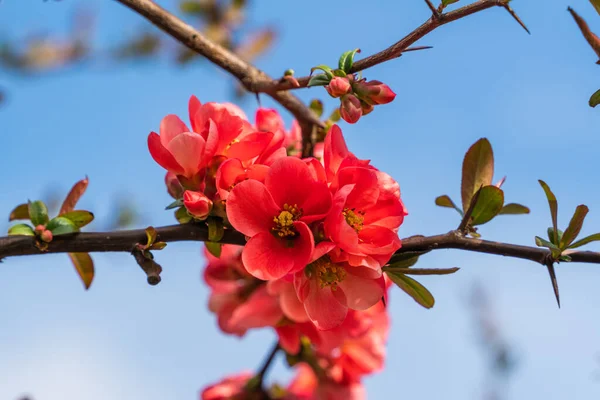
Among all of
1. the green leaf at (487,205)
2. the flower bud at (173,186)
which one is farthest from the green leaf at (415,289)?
the flower bud at (173,186)

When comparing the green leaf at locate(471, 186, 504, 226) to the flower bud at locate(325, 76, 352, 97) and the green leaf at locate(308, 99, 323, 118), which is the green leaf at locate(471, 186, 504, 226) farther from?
the green leaf at locate(308, 99, 323, 118)

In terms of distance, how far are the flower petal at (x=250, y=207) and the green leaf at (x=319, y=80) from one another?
16 centimetres

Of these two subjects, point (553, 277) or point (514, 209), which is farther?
point (514, 209)

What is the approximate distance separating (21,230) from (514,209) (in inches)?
30.5

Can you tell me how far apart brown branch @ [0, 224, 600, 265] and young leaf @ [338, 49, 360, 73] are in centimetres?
25

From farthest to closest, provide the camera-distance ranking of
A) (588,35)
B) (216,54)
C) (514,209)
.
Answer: (216,54)
(514,209)
(588,35)

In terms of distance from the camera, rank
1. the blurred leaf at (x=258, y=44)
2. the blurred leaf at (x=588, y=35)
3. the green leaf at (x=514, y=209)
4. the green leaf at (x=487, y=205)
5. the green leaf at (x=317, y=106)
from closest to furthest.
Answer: the blurred leaf at (x=588, y=35) < the green leaf at (x=487, y=205) < the green leaf at (x=514, y=209) < the green leaf at (x=317, y=106) < the blurred leaf at (x=258, y=44)

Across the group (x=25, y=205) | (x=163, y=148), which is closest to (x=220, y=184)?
(x=163, y=148)

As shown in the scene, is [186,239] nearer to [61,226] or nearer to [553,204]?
[61,226]

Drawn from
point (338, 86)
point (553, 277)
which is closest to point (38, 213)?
point (338, 86)

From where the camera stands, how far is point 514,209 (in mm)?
1059

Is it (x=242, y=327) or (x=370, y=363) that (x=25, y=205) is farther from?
(x=370, y=363)

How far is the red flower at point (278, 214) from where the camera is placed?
2.68 feet

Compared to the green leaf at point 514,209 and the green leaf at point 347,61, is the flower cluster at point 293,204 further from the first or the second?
the green leaf at point 514,209
